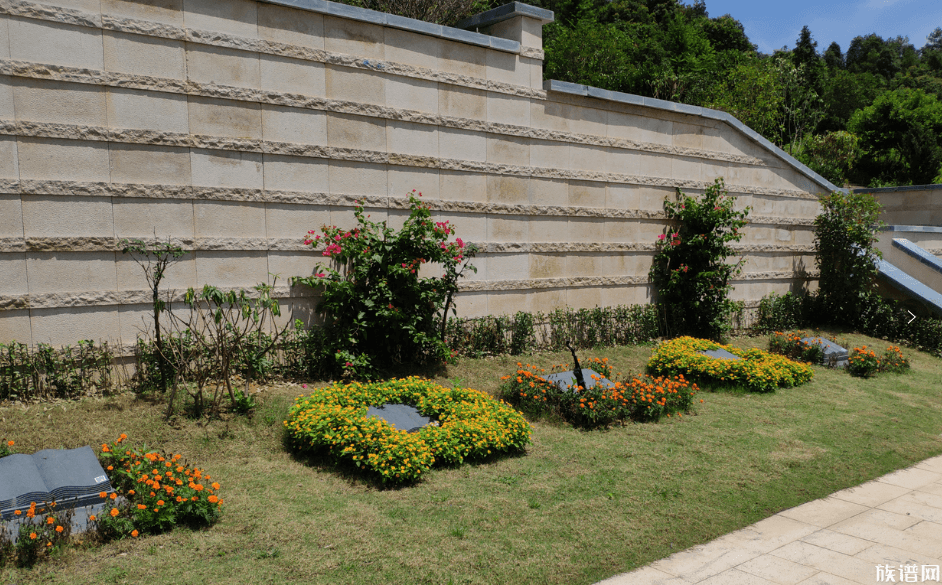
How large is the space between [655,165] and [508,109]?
3.55 m

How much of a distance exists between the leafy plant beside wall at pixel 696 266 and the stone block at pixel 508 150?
347 centimetres

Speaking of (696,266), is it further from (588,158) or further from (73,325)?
(73,325)

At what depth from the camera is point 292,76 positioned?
27.1 feet

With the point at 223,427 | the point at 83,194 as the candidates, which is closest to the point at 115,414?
the point at 223,427

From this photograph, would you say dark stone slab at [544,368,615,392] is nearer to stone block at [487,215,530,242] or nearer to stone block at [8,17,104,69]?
stone block at [487,215,530,242]

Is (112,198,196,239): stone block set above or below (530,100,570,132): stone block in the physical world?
below

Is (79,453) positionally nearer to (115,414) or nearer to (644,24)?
(115,414)

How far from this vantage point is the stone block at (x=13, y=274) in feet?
22.0

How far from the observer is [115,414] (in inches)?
261

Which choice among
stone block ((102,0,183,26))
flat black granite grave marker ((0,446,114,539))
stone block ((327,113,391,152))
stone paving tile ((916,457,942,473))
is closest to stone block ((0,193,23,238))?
stone block ((102,0,183,26))

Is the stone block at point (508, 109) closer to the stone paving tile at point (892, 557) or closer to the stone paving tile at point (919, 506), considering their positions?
the stone paving tile at point (919, 506)

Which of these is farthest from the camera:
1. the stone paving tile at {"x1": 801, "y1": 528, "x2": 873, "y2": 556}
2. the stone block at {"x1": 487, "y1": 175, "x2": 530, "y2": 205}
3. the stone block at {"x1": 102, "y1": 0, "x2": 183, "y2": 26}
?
the stone block at {"x1": 487, "y1": 175, "x2": 530, "y2": 205}

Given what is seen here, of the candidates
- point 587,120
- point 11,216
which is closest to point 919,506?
point 587,120

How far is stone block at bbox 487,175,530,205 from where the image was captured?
10.1 meters
